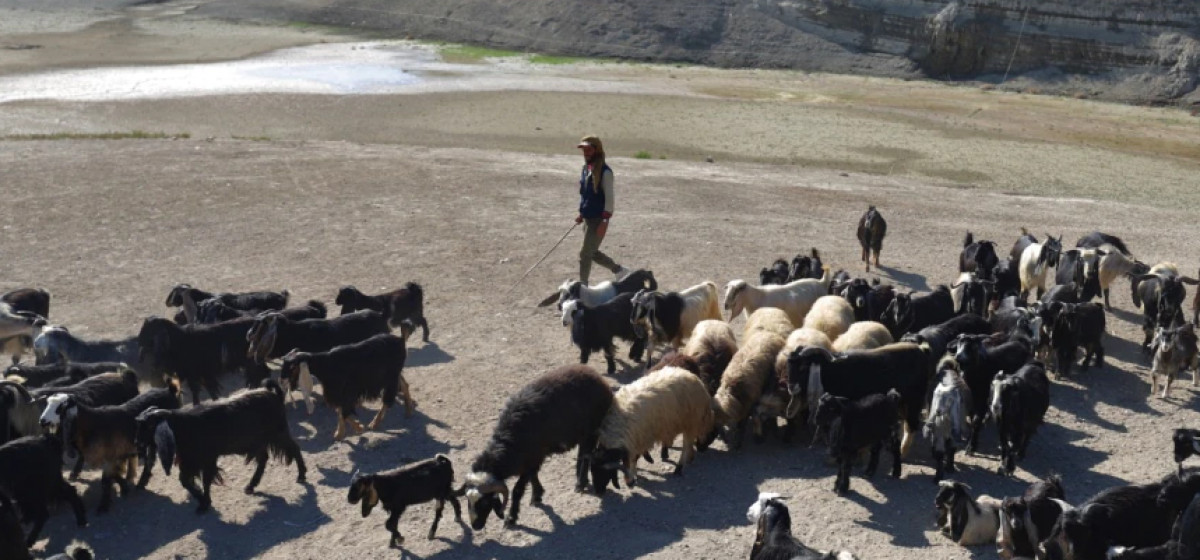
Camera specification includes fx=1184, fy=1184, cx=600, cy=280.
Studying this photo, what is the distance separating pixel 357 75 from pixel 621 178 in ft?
61.0

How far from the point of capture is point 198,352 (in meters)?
12.1

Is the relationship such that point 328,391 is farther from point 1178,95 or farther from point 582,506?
point 1178,95

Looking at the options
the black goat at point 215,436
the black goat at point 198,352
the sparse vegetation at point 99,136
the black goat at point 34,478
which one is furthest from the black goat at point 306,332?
the sparse vegetation at point 99,136

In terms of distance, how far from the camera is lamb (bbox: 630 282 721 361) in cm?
1303

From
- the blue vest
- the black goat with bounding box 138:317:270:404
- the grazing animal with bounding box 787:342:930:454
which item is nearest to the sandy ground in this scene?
the grazing animal with bounding box 787:342:930:454

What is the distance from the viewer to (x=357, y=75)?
128 feet

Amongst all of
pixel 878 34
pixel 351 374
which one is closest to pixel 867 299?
pixel 351 374

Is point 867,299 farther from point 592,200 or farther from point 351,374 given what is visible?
point 351,374

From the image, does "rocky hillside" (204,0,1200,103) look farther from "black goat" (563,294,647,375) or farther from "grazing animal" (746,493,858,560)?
"grazing animal" (746,493,858,560)

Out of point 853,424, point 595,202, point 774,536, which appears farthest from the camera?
point 595,202

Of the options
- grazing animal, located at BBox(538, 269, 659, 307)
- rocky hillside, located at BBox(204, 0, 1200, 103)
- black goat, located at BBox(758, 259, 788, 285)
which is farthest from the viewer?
rocky hillside, located at BBox(204, 0, 1200, 103)

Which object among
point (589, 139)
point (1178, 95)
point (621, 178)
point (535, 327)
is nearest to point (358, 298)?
point (535, 327)

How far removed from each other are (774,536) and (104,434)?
5.64 metres

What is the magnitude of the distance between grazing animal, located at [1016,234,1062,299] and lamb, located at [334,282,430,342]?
7.75 meters
